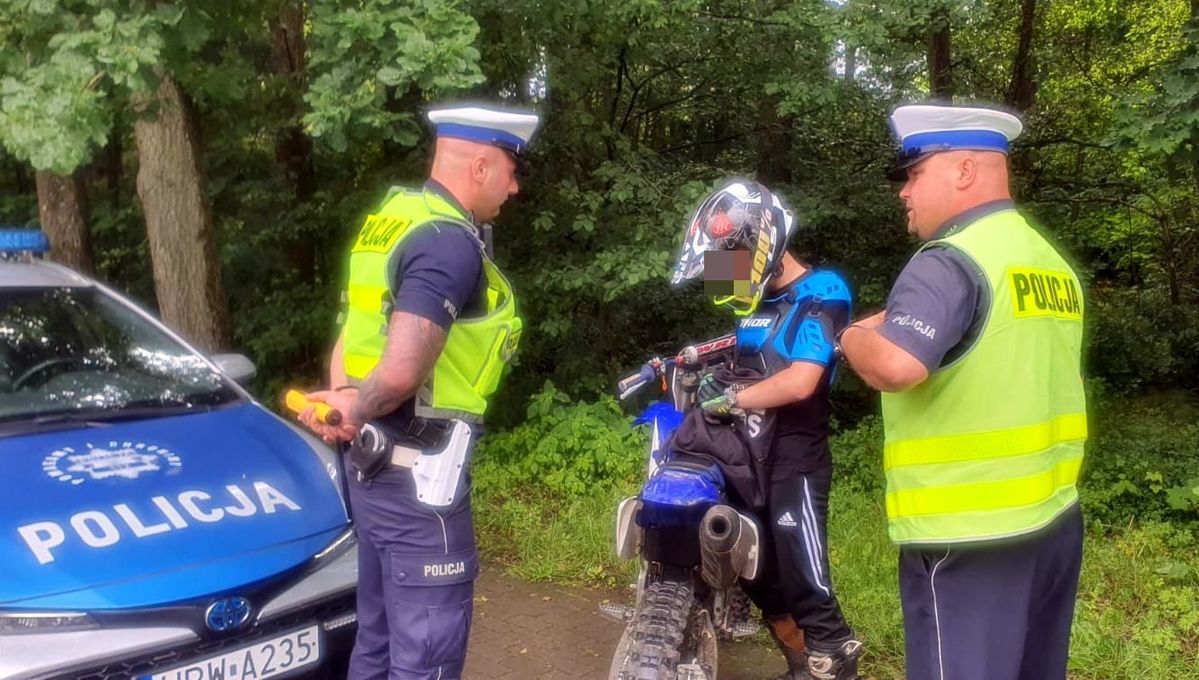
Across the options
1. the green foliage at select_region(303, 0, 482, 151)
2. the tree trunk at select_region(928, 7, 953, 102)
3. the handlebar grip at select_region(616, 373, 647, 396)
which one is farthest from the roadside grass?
the tree trunk at select_region(928, 7, 953, 102)

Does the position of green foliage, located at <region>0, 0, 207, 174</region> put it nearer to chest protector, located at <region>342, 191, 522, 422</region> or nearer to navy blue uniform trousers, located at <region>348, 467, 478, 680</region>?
chest protector, located at <region>342, 191, 522, 422</region>

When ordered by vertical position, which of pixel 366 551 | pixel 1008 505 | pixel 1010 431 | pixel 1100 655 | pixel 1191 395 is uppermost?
pixel 1010 431

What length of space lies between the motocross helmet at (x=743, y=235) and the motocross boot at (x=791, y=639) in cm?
114

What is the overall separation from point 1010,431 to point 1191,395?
9.75 m

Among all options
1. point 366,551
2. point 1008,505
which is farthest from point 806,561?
point 366,551

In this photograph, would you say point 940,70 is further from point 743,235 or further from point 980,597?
point 980,597

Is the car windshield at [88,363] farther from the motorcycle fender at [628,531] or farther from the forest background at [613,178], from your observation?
the motorcycle fender at [628,531]

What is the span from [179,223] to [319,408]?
4.19m

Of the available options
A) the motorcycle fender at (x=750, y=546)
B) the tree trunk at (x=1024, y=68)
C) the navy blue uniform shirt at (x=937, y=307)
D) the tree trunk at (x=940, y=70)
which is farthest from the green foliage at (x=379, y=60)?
the tree trunk at (x=1024, y=68)

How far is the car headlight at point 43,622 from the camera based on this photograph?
2.56 m

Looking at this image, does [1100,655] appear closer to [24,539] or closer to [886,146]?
[24,539]

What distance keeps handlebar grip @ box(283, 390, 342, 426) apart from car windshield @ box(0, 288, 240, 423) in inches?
50.8

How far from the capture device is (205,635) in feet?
9.20

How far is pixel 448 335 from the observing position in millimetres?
2611
